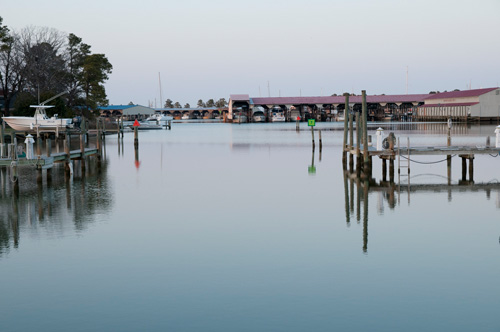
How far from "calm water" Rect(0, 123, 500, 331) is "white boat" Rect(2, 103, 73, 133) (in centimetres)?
3256

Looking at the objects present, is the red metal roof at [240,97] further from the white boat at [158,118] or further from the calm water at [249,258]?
the calm water at [249,258]

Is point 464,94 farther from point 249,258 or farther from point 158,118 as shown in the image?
point 249,258

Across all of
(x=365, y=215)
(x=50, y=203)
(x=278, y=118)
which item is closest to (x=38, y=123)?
(x=50, y=203)

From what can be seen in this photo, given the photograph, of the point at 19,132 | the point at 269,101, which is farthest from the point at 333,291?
the point at 269,101

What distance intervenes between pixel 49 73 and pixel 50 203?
58.2m

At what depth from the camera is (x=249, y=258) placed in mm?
16094

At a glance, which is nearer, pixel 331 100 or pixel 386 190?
pixel 386 190

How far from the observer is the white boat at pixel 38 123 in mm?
61156

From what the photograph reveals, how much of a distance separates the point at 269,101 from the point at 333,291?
142326 mm

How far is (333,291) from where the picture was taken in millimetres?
13242

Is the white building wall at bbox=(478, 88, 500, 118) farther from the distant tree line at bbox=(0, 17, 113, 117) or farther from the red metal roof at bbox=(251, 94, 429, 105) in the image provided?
the distant tree line at bbox=(0, 17, 113, 117)

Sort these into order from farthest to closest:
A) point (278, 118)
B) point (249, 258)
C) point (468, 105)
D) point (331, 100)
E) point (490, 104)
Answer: point (278, 118) < point (331, 100) < point (468, 105) < point (490, 104) < point (249, 258)

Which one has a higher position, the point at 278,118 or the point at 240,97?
the point at 240,97

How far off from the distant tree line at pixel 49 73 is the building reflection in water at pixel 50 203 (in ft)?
124
